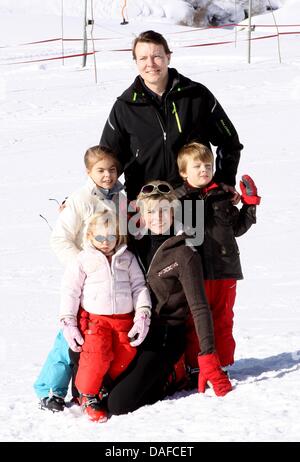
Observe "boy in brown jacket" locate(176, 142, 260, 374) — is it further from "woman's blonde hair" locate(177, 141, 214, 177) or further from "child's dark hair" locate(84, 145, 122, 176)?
"child's dark hair" locate(84, 145, 122, 176)

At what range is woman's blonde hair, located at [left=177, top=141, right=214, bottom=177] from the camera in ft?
12.0

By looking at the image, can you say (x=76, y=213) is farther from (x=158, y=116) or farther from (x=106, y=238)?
(x=158, y=116)

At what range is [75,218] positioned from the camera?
3.75 m

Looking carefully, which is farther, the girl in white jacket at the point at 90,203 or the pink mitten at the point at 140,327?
the girl in white jacket at the point at 90,203

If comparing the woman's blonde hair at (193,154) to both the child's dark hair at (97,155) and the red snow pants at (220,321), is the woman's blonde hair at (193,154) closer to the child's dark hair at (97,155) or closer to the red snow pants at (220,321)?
the child's dark hair at (97,155)

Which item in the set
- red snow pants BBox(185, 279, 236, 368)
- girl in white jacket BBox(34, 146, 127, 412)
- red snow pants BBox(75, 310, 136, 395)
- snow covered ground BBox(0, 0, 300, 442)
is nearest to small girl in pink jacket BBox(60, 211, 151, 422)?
red snow pants BBox(75, 310, 136, 395)

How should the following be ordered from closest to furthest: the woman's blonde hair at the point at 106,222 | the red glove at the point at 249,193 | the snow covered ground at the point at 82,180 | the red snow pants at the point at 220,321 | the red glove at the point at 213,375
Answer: the snow covered ground at the point at 82,180 → the red glove at the point at 213,375 → the woman's blonde hair at the point at 106,222 → the red glove at the point at 249,193 → the red snow pants at the point at 220,321

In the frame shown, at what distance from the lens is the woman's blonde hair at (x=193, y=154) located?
12.0 feet

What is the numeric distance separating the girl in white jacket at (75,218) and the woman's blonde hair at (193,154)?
305 mm

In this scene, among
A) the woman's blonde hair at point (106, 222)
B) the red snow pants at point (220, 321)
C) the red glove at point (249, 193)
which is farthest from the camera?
the red snow pants at point (220, 321)

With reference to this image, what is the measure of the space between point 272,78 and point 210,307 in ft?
42.3

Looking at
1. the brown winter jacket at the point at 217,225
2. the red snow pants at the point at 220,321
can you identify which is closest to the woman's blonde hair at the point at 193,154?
the brown winter jacket at the point at 217,225

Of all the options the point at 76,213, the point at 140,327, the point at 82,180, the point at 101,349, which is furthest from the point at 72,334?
the point at 82,180

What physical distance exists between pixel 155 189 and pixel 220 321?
2.38 ft
